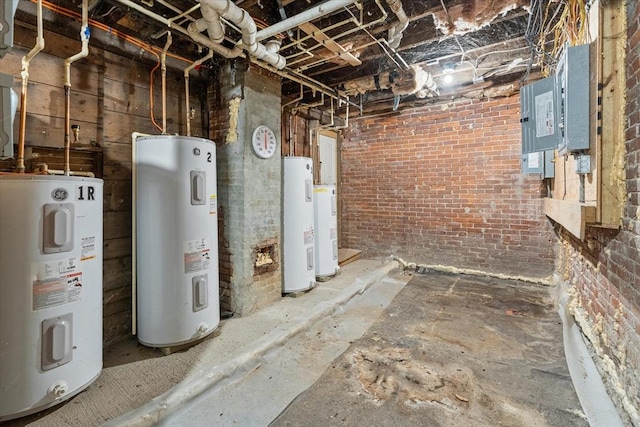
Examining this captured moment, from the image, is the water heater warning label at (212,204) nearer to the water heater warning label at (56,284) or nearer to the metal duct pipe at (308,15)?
the water heater warning label at (56,284)

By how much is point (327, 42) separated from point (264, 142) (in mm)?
1098

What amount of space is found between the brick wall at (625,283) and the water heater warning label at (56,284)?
2974 millimetres

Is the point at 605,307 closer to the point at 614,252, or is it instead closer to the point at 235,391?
the point at 614,252

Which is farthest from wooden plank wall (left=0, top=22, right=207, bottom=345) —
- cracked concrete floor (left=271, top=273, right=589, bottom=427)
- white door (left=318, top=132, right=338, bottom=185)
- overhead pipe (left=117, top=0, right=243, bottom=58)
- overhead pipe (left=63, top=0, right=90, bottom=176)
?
white door (left=318, top=132, right=338, bottom=185)

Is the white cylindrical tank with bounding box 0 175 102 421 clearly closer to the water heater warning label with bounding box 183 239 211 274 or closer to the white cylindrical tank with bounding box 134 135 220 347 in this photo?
the white cylindrical tank with bounding box 134 135 220 347

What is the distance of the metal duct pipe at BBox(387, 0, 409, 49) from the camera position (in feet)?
6.91

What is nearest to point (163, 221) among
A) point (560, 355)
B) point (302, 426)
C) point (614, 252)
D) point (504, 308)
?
point (302, 426)

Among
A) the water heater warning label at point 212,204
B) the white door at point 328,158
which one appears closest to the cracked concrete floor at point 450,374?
the water heater warning label at point 212,204

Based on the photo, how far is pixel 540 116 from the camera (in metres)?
2.53

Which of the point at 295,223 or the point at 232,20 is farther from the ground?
the point at 232,20

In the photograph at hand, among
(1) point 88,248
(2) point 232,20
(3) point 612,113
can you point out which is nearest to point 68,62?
(2) point 232,20

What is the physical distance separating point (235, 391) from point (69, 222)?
1.43 meters

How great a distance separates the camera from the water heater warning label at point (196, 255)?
90.5 inches

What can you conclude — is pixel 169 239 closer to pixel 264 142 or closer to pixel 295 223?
pixel 264 142
